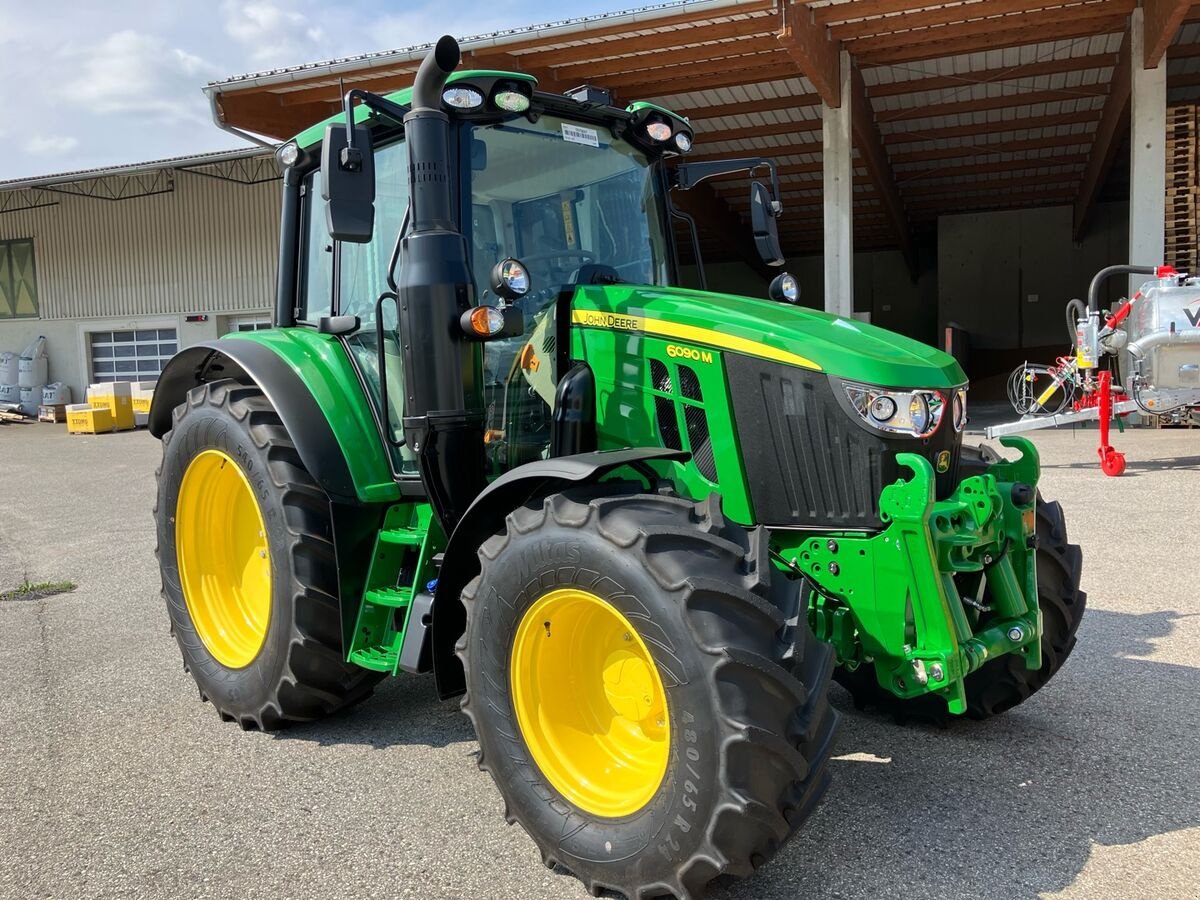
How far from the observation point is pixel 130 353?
26.1 metres

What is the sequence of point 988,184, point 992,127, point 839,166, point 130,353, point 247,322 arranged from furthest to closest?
point 130,353, point 988,184, point 247,322, point 992,127, point 839,166

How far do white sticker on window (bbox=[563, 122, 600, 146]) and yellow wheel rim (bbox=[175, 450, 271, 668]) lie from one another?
198cm

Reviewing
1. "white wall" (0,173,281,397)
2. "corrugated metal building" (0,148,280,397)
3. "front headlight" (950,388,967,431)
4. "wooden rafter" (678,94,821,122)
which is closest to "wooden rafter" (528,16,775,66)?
"wooden rafter" (678,94,821,122)

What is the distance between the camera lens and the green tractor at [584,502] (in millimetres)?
2518

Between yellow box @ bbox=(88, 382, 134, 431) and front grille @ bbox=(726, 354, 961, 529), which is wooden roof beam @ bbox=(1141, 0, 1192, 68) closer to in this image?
front grille @ bbox=(726, 354, 961, 529)

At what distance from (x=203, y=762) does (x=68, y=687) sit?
4.41ft

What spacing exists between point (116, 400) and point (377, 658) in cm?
2010

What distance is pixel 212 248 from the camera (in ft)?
81.1

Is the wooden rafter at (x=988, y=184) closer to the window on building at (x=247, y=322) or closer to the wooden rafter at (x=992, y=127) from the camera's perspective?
the wooden rafter at (x=992, y=127)

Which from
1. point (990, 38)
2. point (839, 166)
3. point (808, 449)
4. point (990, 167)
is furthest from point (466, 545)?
point (990, 167)

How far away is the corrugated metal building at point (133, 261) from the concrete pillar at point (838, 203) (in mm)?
13722

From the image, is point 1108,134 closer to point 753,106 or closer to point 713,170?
point 753,106

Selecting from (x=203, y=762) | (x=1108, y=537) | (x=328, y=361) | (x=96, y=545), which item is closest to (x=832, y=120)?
(x=1108, y=537)

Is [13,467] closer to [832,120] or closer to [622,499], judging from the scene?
[832,120]
